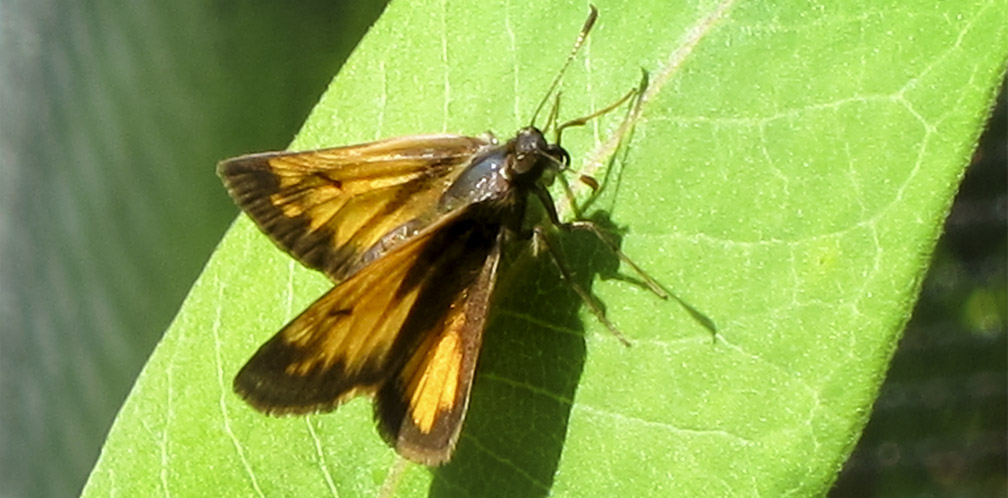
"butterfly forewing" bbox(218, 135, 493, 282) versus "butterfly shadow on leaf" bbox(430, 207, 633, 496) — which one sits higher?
"butterfly forewing" bbox(218, 135, 493, 282)

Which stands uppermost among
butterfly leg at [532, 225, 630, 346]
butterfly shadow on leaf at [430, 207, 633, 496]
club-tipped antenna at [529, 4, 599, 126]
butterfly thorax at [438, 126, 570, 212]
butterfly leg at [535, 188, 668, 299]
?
club-tipped antenna at [529, 4, 599, 126]

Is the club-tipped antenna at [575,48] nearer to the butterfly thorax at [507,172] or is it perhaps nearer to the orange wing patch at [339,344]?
the butterfly thorax at [507,172]

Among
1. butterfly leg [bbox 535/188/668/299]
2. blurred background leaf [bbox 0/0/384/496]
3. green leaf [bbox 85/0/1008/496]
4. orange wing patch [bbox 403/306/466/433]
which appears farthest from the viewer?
blurred background leaf [bbox 0/0/384/496]

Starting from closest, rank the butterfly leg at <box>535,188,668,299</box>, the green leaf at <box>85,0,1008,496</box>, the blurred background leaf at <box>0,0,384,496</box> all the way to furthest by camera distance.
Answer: the green leaf at <box>85,0,1008,496</box> < the butterfly leg at <box>535,188,668,299</box> < the blurred background leaf at <box>0,0,384,496</box>

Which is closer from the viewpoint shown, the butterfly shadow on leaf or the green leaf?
the green leaf

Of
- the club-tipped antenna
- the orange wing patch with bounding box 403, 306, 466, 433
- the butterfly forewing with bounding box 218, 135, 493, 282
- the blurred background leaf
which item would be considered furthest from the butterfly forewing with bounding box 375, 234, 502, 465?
the blurred background leaf

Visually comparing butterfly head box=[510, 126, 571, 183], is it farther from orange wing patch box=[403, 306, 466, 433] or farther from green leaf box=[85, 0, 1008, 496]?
orange wing patch box=[403, 306, 466, 433]

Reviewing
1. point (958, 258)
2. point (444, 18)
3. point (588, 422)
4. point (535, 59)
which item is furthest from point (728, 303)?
point (958, 258)
